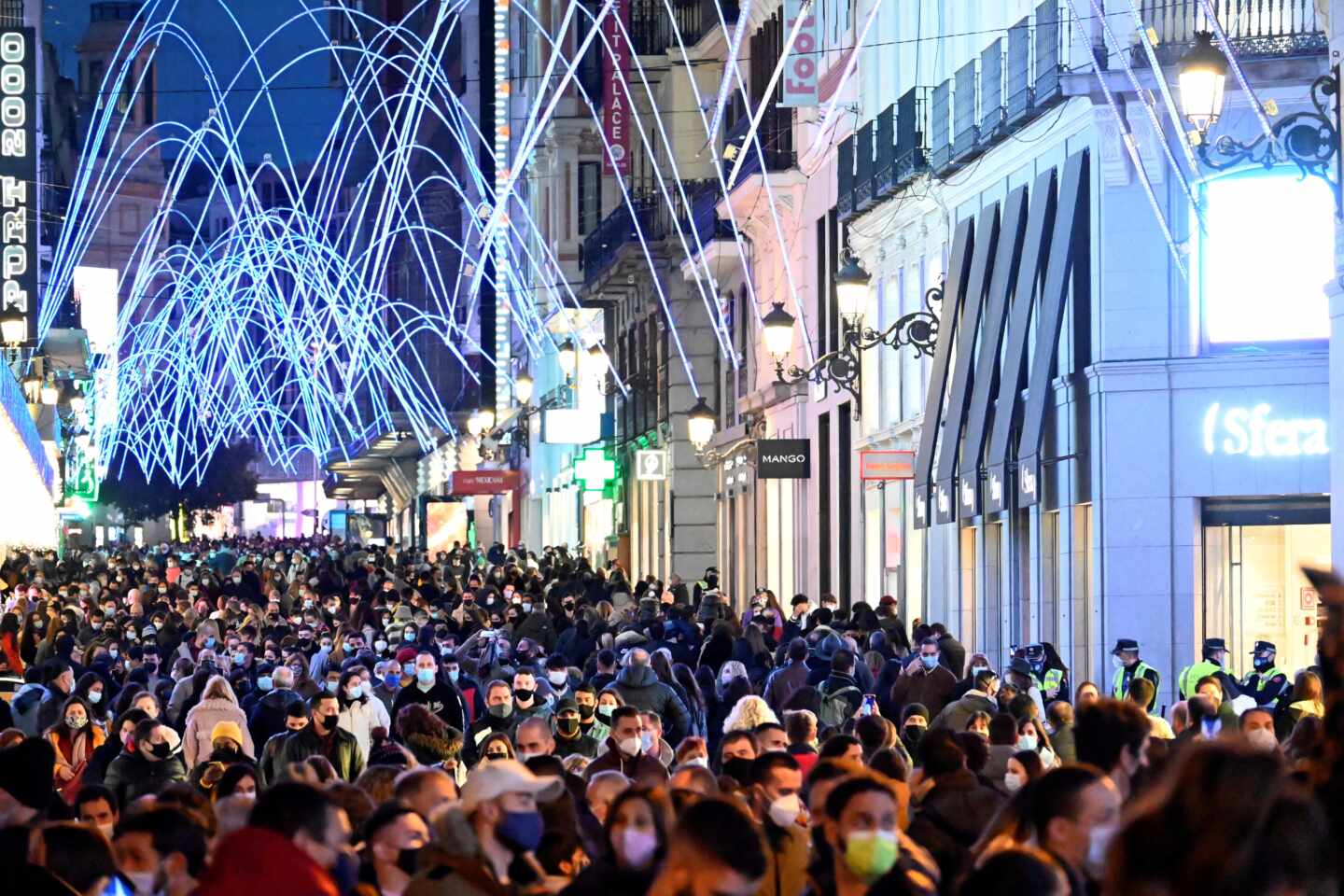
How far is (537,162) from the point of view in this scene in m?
70.6

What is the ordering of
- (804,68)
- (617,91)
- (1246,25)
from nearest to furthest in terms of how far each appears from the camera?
(1246,25) < (804,68) < (617,91)

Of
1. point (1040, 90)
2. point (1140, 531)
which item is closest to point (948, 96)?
point (1040, 90)

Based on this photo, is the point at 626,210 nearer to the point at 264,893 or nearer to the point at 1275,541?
the point at 1275,541

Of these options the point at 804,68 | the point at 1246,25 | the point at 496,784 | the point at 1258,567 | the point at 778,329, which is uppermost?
the point at 804,68

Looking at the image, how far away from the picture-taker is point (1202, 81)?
17016 millimetres

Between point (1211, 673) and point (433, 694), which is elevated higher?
point (1211, 673)

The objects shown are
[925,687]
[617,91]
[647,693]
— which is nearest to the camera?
[647,693]

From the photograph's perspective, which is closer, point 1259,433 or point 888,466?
point 1259,433

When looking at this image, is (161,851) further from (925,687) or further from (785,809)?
(925,687)

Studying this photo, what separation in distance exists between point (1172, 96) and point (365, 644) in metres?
8.77

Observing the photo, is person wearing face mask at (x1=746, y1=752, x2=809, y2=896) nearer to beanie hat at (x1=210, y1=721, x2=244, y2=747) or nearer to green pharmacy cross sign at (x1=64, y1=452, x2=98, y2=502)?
beanie hat at (x1=210, y1=721, x2=244, y2=747)

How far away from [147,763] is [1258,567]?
13.8 metres

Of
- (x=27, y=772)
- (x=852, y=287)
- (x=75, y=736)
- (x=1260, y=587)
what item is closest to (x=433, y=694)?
(x=75, y=736)

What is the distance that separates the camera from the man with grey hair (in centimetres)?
1725
